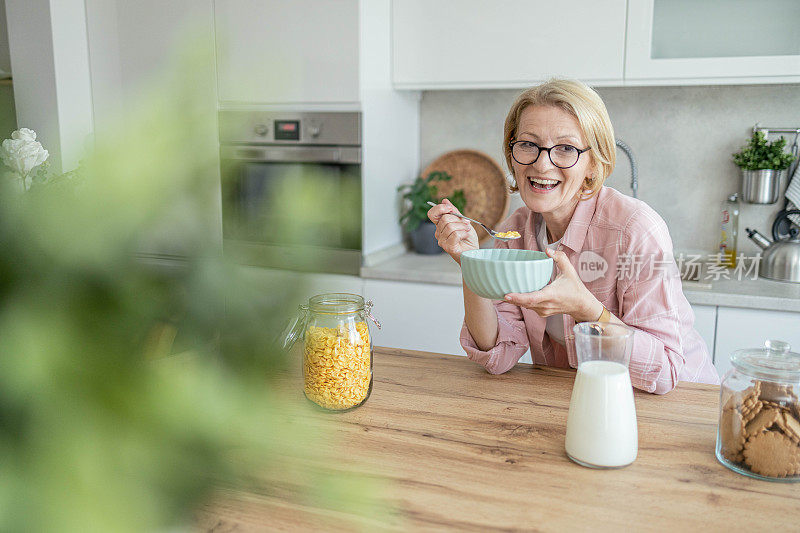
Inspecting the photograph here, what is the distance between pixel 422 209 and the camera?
273cm

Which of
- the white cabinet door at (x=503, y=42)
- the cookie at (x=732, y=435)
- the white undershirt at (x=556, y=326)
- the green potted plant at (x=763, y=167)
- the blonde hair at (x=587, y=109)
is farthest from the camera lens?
the green potted plant at (x=763, y=167)

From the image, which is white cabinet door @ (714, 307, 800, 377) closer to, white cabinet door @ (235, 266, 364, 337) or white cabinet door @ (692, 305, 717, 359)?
white cabinet door @ (692, 305, 717, 359)

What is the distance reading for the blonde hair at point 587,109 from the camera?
141 cm

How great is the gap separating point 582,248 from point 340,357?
0.74 metres

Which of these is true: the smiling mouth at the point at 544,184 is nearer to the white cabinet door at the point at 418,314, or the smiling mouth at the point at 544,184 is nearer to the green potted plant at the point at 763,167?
the white cabinet door at the point at 418,314

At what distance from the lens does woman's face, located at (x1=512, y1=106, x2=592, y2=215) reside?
143cm

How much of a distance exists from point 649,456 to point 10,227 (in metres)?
0.90

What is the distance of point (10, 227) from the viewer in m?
0.22

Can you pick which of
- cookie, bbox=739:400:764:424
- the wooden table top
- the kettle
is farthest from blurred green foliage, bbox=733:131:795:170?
cookie, bbox=739:400:764:424

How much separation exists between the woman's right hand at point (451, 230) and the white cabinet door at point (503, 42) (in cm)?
135

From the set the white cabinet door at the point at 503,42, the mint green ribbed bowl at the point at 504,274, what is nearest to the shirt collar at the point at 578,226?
the mint green ribbed bowl at the point at 504,274

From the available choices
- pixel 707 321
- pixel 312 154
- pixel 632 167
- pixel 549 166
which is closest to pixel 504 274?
pixel 549 166

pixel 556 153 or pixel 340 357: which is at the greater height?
pixel 556 153

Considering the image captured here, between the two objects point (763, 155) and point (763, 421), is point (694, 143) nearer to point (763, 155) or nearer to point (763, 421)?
point (763, 155)
